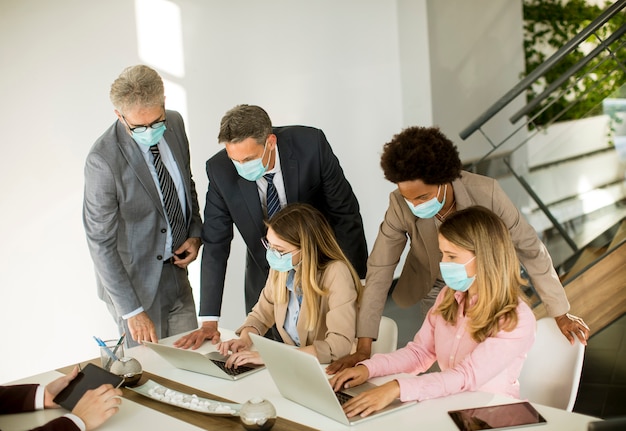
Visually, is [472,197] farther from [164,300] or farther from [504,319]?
[164,300]

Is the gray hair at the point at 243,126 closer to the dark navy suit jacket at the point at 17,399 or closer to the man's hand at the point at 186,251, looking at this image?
the man's hand at the point at 186,251

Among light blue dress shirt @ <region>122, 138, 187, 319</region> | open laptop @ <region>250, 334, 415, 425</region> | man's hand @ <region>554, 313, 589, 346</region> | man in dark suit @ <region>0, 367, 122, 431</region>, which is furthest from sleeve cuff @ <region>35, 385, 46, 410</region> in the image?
man's hand @ <region>554, 313, 589, 346</region>

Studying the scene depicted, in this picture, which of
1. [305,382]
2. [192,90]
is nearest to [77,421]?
[305,382]

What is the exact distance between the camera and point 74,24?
399 cm

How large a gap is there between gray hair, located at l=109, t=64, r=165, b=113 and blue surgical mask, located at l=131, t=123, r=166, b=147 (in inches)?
4.0

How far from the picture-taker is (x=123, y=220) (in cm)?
308

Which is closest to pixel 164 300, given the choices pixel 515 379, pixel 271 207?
pixel 271 207

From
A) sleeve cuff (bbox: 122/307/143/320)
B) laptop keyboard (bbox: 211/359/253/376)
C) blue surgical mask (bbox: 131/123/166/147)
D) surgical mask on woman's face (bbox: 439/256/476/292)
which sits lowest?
laptop keyboard (bbox: 211/359/253/376)

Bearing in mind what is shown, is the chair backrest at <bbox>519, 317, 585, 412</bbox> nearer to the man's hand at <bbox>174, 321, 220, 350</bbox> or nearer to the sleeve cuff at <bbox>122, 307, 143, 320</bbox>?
the man's hand at <bbox>174, 321, 220, 350</bbox>

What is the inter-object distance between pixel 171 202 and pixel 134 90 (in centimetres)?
54

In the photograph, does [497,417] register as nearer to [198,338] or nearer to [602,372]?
[198,338]

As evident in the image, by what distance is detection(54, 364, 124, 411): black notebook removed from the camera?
215 cm

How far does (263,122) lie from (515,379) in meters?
1.27

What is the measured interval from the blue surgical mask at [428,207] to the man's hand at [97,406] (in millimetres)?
1132
